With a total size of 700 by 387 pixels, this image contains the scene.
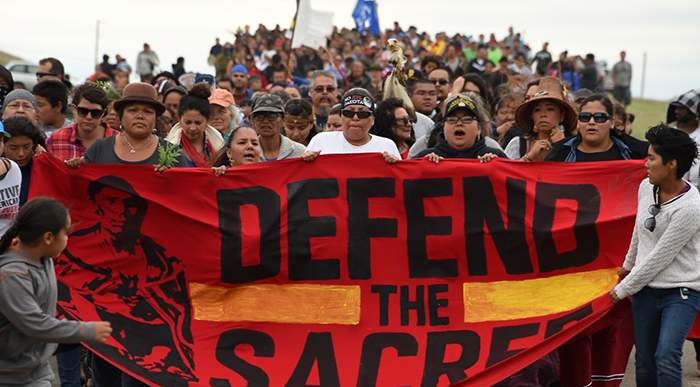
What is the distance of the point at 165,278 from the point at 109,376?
71cm

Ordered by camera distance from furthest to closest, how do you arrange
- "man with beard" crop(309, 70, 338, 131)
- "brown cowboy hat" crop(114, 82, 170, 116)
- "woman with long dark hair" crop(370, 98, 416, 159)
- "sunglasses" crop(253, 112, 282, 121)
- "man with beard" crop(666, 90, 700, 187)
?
"man with beard" crop(309, 70, 338, 131)
"man with beard" crop(666, 90, 700, 187)
"woman with long dark hair" crop(370, 98, 416, 159)
"sunglasses" crop(253, 112, 282, 121)
"brown cowboy hat" crop(114, 82, 170, 116)

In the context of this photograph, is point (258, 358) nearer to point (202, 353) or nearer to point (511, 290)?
point (202, 353)

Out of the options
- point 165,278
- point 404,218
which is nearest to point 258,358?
point 165,278

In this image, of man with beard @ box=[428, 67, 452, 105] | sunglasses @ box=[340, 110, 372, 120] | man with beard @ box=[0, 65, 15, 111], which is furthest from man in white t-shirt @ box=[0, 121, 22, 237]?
man with beard @ box=[428, 67, 452, 105]

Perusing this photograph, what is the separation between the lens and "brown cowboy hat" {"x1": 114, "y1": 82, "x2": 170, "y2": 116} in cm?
761

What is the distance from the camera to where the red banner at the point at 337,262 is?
7172mm

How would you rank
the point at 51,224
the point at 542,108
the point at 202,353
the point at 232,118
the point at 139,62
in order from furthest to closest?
the point at 139,62
the point at 232,118
the point at 542,108
the point at 202,353
the point at 51,224

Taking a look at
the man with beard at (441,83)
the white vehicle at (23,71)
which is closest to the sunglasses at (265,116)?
the man with beard at (441,83)

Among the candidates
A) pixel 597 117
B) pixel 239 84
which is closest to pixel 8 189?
pixel 597 117

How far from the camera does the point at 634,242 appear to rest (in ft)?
22.4

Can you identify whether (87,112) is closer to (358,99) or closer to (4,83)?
(358,99)

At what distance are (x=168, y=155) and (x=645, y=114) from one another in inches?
1204

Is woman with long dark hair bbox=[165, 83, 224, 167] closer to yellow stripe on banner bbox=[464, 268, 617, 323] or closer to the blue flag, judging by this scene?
yellow stripe on banner bbox=[464, 268, 617, 323]

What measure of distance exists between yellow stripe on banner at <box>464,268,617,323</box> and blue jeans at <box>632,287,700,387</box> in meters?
0.51
